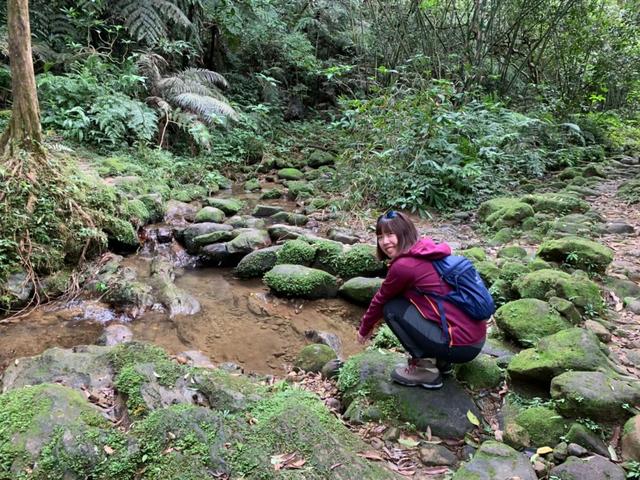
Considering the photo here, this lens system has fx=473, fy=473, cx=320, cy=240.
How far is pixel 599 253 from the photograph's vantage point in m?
4.22

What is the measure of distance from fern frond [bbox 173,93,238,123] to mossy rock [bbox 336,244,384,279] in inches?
192

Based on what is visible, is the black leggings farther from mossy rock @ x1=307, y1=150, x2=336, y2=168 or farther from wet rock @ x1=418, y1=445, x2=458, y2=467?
mossy rock @ x1=307, y1=150, x2=336, y2=168

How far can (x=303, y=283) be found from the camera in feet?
16.1

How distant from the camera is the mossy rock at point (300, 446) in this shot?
85.0 inches

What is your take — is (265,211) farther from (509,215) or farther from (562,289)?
(562,289)

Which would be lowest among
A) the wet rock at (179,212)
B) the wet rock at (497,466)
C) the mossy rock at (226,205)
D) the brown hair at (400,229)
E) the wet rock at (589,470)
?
the wet rock at (179,212)

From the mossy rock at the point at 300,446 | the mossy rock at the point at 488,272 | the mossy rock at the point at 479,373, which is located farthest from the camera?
the mossy rock at the point at 488,272

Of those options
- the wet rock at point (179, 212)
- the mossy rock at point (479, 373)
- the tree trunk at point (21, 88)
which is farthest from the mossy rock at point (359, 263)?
the tree trunk at point (21, 88)

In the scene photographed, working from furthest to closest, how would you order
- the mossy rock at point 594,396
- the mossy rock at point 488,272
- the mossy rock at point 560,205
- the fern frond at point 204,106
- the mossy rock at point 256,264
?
the fern frond at point 204,106, the mossy rock at point 560,205, the mossy rock at point 256,264, the mossy rock at point 488,272, the mossy rock at point 594,396

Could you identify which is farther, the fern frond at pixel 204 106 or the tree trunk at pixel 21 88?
the fern frond at pixel 204 106

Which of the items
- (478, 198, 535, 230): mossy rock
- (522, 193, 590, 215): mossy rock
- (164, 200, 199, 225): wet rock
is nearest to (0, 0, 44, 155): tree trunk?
(164, 200, 199, 225): wet rock

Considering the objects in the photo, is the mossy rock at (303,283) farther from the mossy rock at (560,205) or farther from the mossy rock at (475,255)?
the mossy rock at (560,205)

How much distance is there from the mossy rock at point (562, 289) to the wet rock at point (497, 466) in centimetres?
173

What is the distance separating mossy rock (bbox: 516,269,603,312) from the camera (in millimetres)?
3588
